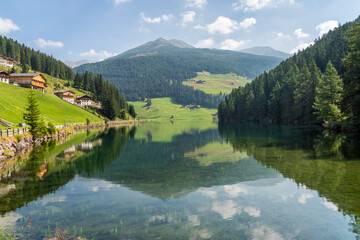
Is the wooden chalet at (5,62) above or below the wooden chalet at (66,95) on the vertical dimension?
above

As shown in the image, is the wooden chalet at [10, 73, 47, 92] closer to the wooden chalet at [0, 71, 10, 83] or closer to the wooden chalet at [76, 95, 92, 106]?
the wooden chalet at [0, 71, 10, 83]

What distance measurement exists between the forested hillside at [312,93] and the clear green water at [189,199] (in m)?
23.4

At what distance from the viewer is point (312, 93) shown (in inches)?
3504

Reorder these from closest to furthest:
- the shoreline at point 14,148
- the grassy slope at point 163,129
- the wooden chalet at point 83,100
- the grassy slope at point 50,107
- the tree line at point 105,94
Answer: the shoreline at point 14,148, the grassy slope at point 163,129, the grassy slope at point 50,107, the wooden chalet at point 83,100, the tree line at point 105,94

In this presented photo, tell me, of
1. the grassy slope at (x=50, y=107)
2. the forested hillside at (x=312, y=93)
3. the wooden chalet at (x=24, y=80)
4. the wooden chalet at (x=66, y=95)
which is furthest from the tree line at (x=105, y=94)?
the forested hillside at (x=312, y=93)

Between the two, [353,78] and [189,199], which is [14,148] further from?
[353,78]

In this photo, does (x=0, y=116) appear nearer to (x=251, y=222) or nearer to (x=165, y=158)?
(x=165, y=158)

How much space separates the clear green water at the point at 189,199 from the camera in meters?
12.8

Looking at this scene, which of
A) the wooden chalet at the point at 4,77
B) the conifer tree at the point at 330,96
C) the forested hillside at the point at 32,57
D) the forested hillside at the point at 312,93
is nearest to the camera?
the forested hillside at the point at 312,93

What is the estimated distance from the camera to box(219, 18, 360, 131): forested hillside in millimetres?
46031

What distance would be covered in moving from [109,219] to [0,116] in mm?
53928

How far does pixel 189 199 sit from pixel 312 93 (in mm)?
88869

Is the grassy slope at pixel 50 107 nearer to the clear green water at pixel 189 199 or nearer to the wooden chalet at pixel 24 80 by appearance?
the wooden chalet at pixel 24 80

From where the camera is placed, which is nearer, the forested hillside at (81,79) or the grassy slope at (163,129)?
the grassy slope at (163,129)
